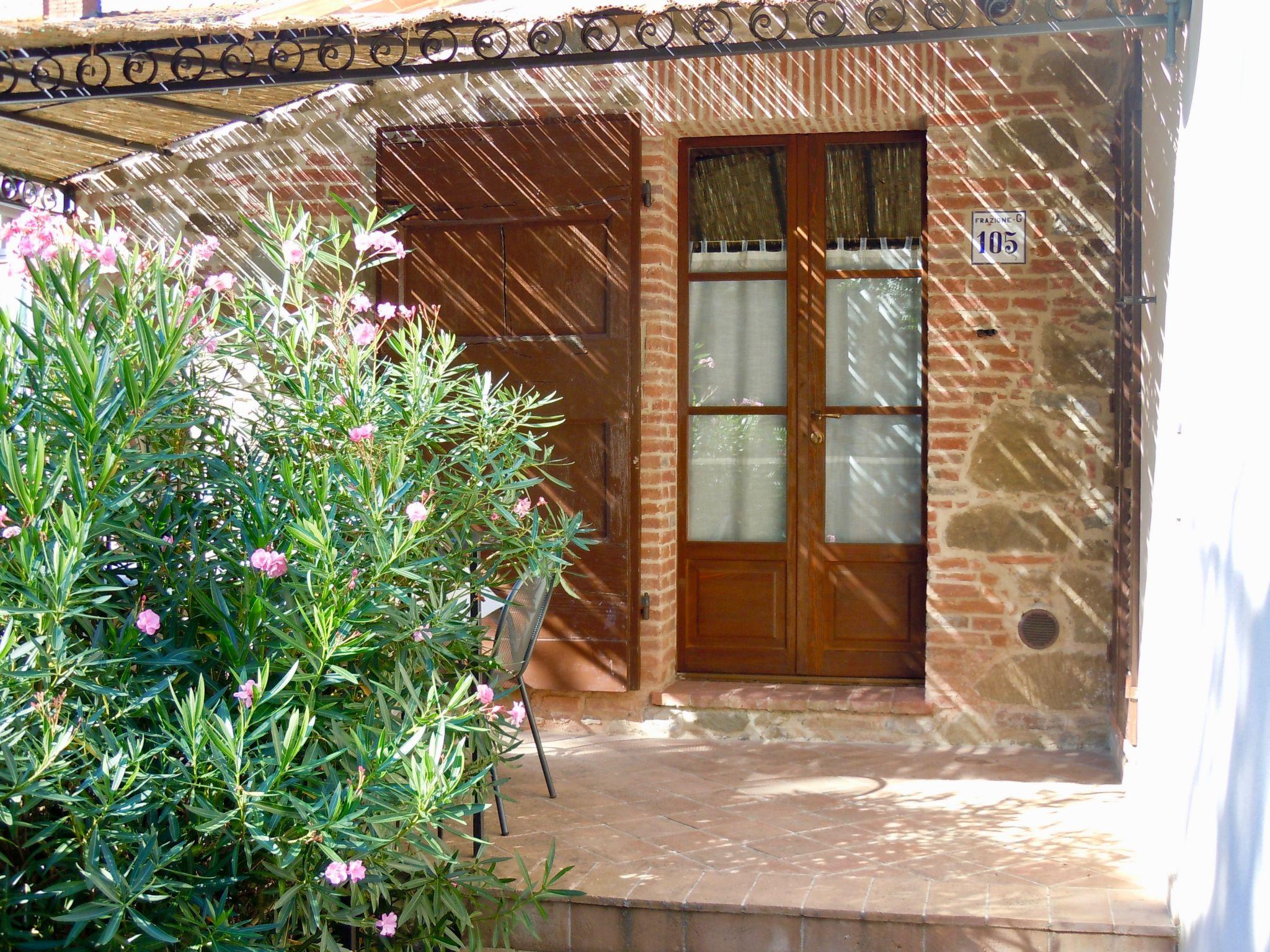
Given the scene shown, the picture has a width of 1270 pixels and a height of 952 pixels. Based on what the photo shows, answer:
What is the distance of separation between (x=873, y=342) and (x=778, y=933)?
305 cm

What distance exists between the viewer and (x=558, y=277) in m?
5.59

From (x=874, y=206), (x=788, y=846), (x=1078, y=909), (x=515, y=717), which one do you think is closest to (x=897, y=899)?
(x=1078, y=909)

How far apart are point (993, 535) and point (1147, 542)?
1307 millimetres

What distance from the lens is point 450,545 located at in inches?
138

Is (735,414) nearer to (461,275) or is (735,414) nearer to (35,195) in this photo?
(461,275)

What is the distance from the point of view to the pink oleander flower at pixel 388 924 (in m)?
2.68

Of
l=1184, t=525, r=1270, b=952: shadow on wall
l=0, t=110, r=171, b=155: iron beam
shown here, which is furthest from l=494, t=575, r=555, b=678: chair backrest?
l=0, t=110, r=171, b=155: iron beam

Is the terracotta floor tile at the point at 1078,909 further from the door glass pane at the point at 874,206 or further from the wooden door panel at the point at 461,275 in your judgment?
the wooden door panel at the point at 461,275

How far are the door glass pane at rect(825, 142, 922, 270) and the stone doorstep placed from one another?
321 cm

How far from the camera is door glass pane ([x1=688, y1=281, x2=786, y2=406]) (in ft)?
19.3

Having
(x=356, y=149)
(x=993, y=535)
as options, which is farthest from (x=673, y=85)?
(x=993, y=535)

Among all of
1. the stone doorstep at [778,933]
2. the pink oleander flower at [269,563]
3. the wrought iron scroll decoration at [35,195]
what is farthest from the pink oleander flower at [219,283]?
the wrought iron scroll decoration at [35,195]

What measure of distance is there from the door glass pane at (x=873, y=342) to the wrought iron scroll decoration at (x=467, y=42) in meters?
1.12

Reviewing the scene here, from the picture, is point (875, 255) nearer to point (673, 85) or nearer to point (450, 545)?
point (673, 85)
